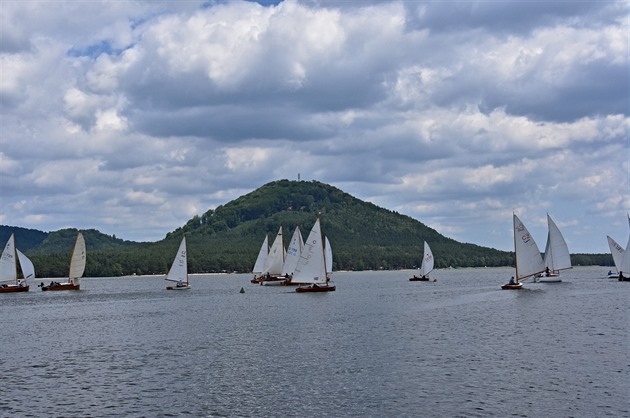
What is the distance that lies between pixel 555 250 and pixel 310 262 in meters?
55.9

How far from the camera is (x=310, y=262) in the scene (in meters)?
127

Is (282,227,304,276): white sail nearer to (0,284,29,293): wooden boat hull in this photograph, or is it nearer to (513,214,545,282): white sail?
(513,214,545,282): white sail

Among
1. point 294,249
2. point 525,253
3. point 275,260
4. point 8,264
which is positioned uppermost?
point 294,249

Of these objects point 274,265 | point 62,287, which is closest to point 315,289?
point 274,265

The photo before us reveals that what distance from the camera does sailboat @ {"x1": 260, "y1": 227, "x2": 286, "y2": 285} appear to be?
6919 inches

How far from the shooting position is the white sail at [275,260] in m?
176

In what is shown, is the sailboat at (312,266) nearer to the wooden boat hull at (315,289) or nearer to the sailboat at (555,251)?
the wooden boat hull at (315,289)

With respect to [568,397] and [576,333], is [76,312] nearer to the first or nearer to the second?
[576,333]

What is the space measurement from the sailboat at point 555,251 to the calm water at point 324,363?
156 ft

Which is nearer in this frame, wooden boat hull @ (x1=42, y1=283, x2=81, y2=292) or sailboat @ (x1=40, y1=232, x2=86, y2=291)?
sailboat @ (x1=40, y1=232, x2=86, y2=291)

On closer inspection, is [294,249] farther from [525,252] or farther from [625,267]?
[625,267]

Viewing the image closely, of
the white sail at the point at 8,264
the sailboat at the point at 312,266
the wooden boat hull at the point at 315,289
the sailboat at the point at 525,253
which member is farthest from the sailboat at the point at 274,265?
the sailboat at the point at 525,253

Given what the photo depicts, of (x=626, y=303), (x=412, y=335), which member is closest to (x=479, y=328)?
(x=412, y=335)

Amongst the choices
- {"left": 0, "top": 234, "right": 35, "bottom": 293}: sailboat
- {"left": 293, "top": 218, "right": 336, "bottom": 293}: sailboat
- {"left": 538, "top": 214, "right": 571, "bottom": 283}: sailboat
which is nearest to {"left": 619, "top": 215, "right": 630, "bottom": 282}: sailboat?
{"left": 538, "top": 214, "right": 571, "bottom": 283}: sailboat
